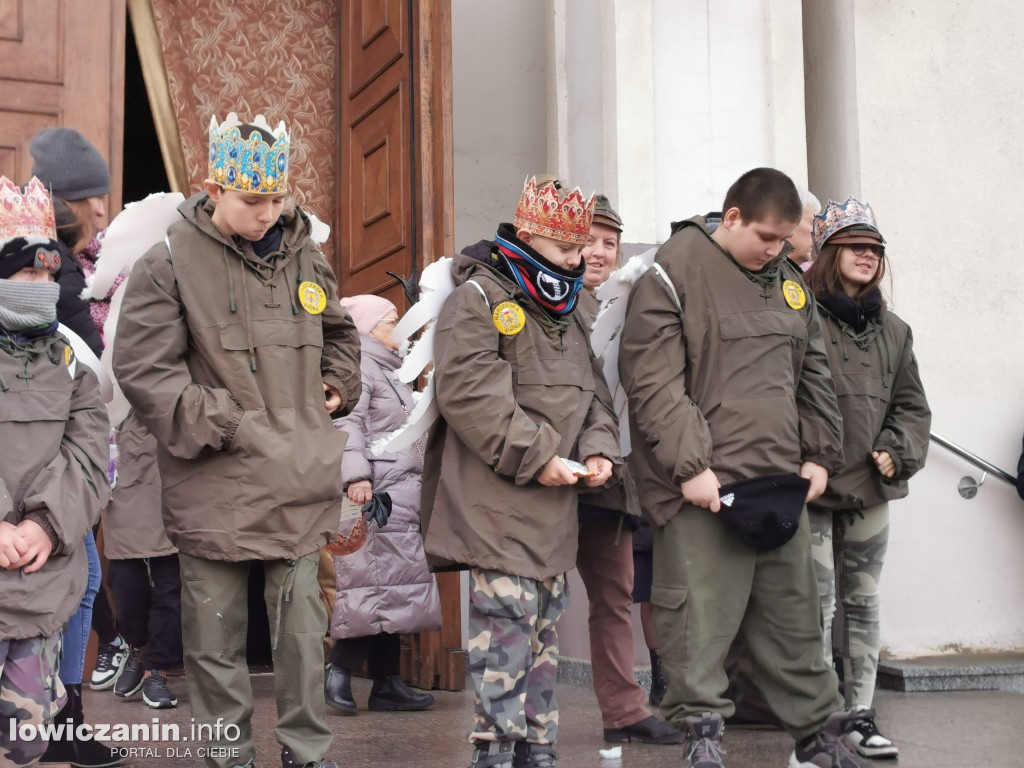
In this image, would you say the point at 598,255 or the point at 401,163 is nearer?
the point at 598,255

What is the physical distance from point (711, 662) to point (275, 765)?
1288 millimetres

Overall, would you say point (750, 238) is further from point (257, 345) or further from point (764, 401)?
point (257, 345)

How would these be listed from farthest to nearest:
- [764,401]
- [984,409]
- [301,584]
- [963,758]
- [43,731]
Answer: [984,409] → [963,758] → [764,401] → [301,584] → [43,731]

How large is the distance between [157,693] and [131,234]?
1.74m

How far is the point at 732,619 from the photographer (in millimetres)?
3584

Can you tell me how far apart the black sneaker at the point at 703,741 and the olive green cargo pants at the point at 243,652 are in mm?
968

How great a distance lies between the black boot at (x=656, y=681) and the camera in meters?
5.08

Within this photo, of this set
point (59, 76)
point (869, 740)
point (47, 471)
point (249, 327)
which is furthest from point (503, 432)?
point (59, 76)

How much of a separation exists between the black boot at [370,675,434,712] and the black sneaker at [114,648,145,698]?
918 mm

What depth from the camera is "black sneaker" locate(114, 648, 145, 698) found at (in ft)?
16.4

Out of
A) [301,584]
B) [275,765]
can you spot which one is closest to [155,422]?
[301,584]

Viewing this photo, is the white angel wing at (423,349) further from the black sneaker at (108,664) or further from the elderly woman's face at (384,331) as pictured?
the black sneaker at (108,664)

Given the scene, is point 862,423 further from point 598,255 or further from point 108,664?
point 108,664

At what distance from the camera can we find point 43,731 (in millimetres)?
3176
